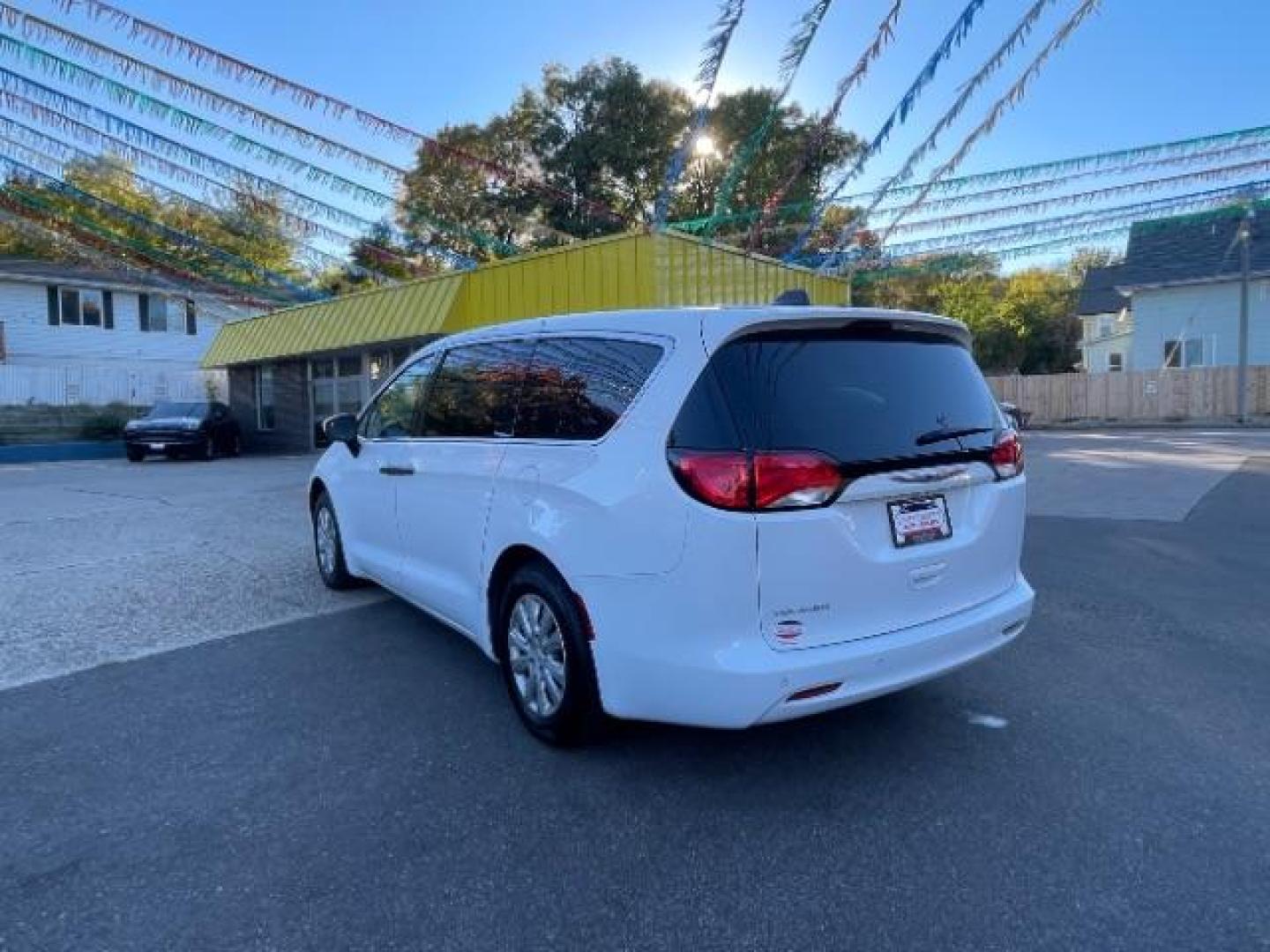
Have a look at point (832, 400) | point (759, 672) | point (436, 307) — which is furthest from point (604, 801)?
point (436, 307)

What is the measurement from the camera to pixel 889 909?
2.39 meters

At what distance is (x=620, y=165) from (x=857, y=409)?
106 ft

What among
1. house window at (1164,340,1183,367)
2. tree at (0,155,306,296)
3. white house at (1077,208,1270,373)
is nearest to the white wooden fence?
tree at (0,155,306,296)

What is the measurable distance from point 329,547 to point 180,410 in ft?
56.2

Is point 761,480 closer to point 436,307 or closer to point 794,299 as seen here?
point 794,299

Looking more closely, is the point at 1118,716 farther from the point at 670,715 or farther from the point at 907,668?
the point at 670,715

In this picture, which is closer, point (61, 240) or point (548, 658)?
point (548, 658)

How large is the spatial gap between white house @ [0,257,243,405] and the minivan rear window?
27.2 meters

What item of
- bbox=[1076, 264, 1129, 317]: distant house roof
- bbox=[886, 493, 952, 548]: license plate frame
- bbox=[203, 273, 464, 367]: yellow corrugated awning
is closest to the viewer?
bbox=[886, 493, 952, 548]: license plate frame

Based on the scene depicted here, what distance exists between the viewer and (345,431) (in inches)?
215

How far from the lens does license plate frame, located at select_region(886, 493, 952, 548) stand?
9.76 ft

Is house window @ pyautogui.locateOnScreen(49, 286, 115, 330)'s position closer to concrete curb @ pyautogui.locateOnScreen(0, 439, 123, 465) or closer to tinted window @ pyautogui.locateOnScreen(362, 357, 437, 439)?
concrete curb @ pyautogui.locateOnScreen(0, 439, 123, 465)

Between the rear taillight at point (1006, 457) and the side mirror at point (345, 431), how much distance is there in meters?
3.79

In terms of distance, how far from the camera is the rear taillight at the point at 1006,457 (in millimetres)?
3416
